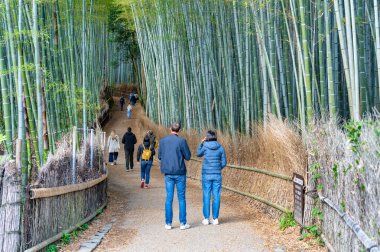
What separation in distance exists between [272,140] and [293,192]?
909 mm

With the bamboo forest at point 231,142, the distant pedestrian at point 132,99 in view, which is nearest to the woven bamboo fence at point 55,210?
the bamboo forest at point 231,142

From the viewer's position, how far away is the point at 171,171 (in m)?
5.66

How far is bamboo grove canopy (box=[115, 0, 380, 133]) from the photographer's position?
5.85m

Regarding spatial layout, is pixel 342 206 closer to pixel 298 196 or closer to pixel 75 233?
pixel 298 196

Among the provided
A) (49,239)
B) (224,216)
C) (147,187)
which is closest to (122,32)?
(147,187)

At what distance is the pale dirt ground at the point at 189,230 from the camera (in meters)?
4.93

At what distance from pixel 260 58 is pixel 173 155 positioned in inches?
125

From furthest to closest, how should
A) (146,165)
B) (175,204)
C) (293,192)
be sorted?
(146,165)
(175,204)
(293,192)

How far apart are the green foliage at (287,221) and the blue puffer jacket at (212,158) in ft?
2.81

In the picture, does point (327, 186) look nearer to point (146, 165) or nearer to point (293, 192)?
point (293, 192)

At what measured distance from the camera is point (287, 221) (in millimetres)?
5551

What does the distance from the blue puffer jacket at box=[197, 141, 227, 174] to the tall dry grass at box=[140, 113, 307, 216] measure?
0.63m

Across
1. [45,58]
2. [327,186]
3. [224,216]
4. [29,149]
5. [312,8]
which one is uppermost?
[312,8]

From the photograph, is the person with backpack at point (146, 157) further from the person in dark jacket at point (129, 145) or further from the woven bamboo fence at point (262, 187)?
the person in dark jacket at point (129, 145)
